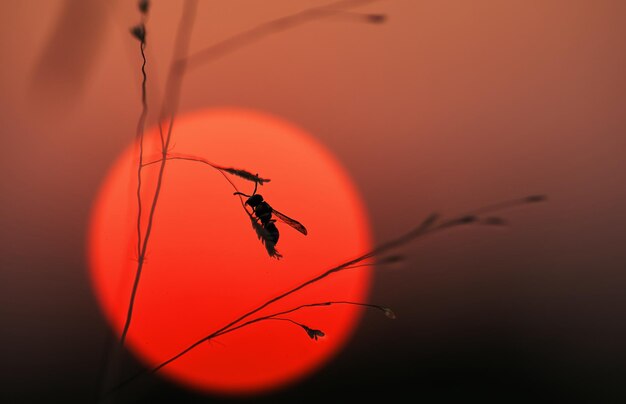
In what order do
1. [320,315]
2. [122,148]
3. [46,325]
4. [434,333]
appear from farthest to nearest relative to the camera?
[434,333] → [46,325] → [122,148] → [320,315]

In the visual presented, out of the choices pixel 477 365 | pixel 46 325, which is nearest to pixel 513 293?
pixel 477 365

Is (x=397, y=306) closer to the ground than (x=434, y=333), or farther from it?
farther from it

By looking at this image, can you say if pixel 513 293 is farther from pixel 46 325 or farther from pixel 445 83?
pixel 46 325

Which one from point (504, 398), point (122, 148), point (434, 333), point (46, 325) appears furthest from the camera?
point (434, 333)

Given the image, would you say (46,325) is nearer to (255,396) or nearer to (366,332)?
(255,396)

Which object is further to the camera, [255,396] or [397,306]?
[397,306]

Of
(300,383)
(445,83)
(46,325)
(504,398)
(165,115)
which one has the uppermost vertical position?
(445,83)

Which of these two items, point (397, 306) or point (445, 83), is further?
point (397, 306)

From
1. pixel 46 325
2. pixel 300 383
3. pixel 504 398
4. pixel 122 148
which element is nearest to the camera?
pixel 122 148

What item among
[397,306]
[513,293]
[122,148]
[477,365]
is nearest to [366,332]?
[397,306]
